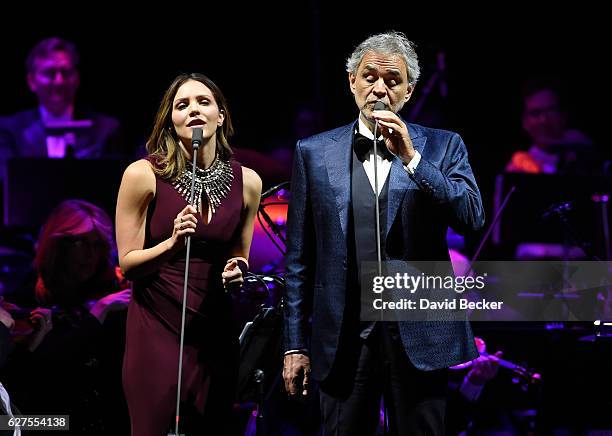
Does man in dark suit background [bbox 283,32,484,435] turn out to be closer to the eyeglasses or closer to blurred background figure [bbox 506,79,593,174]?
the eyeglasses

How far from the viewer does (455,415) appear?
443 centimetres

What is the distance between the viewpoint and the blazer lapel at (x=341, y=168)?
2344 mm

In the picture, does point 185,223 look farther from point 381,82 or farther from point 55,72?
point 55,72

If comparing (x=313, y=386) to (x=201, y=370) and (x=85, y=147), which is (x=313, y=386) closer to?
(x=201, y=370)

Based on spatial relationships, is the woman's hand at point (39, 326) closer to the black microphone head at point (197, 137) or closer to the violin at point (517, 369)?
the black microphone head at point (197, 137)

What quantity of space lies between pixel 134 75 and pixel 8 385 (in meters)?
3.48

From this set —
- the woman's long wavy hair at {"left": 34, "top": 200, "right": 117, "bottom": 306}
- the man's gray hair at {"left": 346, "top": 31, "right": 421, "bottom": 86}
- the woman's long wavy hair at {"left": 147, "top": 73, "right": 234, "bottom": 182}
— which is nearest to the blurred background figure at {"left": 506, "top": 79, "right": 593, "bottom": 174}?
the woman's long wavy hair at {"left": 34, "top": 200, "right": 117, "bottom": 306}

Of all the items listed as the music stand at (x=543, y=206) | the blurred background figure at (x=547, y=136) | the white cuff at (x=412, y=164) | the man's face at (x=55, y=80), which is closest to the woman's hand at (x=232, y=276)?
the white cuff at (x=412, y=164)

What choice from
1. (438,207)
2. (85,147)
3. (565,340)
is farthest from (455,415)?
(85,147)

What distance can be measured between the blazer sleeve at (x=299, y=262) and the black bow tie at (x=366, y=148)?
A: 0.55 feet

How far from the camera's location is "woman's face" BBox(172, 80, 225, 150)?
109 inches

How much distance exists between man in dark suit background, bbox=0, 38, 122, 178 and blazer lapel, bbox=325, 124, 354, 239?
139 inches

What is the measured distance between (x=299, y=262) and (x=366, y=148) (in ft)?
1.24

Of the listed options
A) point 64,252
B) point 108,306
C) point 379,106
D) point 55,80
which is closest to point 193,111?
point 379,106
